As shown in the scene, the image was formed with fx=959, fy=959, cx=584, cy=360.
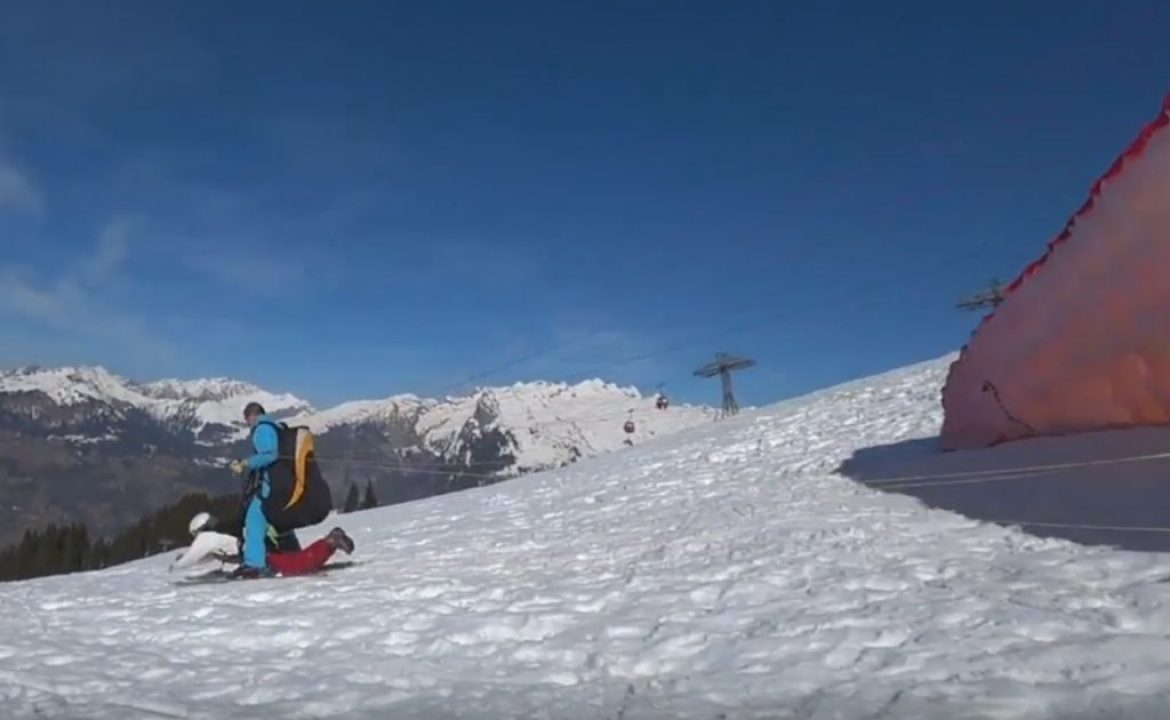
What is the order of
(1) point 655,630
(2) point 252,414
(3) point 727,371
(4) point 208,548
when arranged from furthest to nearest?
(3) point 727,371
(4) point 208,548
(2) point 252,414
(1) point 655,630

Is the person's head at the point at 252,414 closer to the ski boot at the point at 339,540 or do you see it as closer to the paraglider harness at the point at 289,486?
the paraglider harness at the point at 289,486

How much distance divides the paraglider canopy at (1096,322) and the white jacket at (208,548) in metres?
11.3

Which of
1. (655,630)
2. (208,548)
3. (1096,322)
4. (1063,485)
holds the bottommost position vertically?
(655,630)

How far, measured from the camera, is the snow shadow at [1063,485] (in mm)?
9539

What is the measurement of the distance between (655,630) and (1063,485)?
6049 mm

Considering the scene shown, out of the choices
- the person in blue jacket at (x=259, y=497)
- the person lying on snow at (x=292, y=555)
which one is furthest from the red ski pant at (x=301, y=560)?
the person in blue jacket at (x=259, y=497)

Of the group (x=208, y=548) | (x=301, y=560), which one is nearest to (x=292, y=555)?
(x=301, y=560)

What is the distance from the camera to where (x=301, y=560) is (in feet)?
40.4

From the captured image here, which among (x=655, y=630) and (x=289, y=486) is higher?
(x=289, y=486)

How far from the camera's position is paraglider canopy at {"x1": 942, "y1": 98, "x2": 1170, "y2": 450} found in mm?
10070

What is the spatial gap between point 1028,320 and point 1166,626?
6772 millimetres

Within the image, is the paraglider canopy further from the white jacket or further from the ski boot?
the white jacket

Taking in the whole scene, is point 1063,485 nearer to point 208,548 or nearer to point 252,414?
point 252,414

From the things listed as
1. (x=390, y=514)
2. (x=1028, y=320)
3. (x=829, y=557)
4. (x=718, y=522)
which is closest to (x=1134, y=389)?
(x=1028, y=320)
